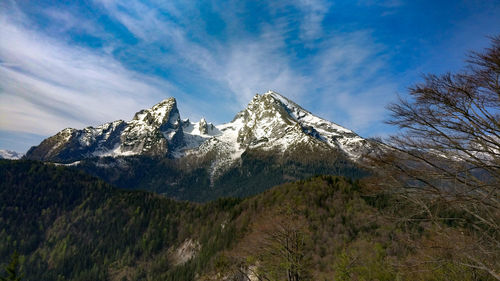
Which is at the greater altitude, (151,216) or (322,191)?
(322,191)

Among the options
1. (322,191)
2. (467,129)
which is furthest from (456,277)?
(322,191)

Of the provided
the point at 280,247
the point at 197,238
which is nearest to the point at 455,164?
the point at 280,247

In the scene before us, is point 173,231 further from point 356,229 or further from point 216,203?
point 356,229

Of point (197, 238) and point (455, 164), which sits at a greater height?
point (455, 164)

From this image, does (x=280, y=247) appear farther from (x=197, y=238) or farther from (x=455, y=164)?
(x=197, y=238)

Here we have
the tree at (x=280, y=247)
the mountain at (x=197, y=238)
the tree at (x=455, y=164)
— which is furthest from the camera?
the mountain at (x=197, y=238)

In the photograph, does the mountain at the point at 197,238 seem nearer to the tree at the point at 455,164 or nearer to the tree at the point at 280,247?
the tree at the point at 280,247

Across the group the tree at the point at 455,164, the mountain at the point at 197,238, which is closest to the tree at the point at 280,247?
the mountain at the point at 197,238

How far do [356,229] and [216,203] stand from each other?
355 ft

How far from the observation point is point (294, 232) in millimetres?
20703

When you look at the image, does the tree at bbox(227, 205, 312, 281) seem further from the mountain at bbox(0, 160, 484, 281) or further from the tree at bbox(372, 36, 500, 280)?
the tree at bbox(372, 36, 500, 280)

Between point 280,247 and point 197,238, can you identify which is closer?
point 280,247

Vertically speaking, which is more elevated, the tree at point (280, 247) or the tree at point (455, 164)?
the tree at point (455, 164)

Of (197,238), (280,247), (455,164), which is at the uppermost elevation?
(455,164)
